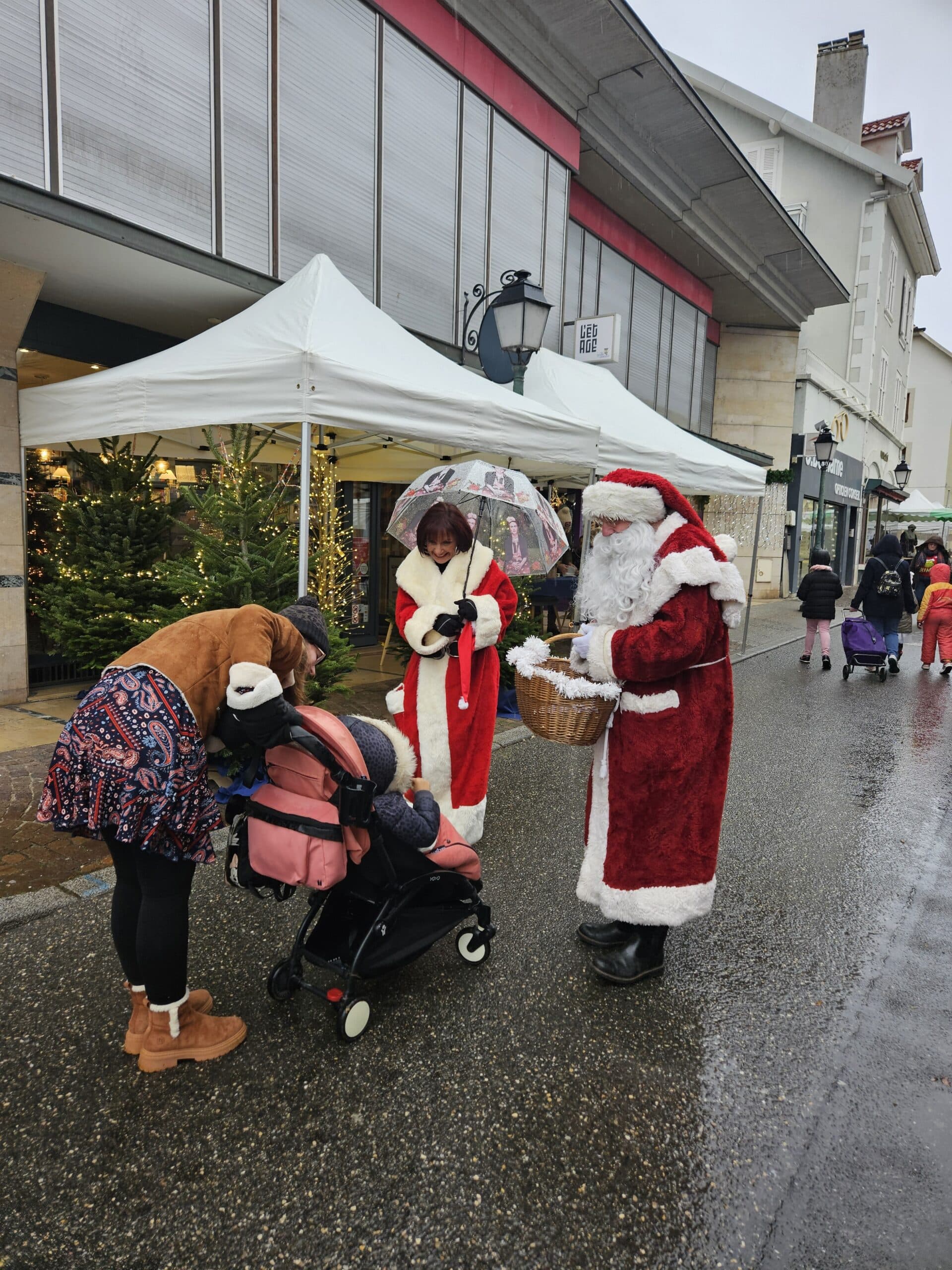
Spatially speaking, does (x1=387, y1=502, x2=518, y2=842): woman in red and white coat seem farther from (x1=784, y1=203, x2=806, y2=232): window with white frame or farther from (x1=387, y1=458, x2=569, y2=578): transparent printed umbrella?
(x1=784, y1=203, x2=806, y2=232): window with white frame

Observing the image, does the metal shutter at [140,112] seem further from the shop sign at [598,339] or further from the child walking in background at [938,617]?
the child walking in background at [938,617]

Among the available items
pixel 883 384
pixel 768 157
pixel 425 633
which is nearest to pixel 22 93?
pixel 425 633

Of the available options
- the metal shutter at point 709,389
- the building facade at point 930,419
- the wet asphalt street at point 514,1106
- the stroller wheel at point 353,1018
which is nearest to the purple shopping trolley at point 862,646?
the wet asphalt street at point 514,1106

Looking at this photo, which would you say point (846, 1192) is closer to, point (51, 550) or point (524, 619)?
point (524, 619)

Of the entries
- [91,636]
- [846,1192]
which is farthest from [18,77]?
[846,1192]

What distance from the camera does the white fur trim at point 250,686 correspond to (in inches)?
79.9

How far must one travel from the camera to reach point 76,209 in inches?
224

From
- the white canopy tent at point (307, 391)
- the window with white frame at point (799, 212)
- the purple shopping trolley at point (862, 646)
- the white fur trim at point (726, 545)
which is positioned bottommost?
the purple shopping trolley at point (862, 646)

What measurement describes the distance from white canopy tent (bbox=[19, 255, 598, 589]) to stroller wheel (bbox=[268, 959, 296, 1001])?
2556 mm

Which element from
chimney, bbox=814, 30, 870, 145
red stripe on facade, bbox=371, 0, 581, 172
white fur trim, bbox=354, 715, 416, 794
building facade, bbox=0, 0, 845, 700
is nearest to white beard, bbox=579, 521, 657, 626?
white fur trim, bbox=354, 715, 416, 794

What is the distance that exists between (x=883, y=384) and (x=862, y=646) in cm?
2450

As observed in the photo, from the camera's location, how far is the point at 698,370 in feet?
59.0

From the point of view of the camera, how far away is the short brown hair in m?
3.90

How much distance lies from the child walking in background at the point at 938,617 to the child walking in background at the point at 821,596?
43.8 inches
